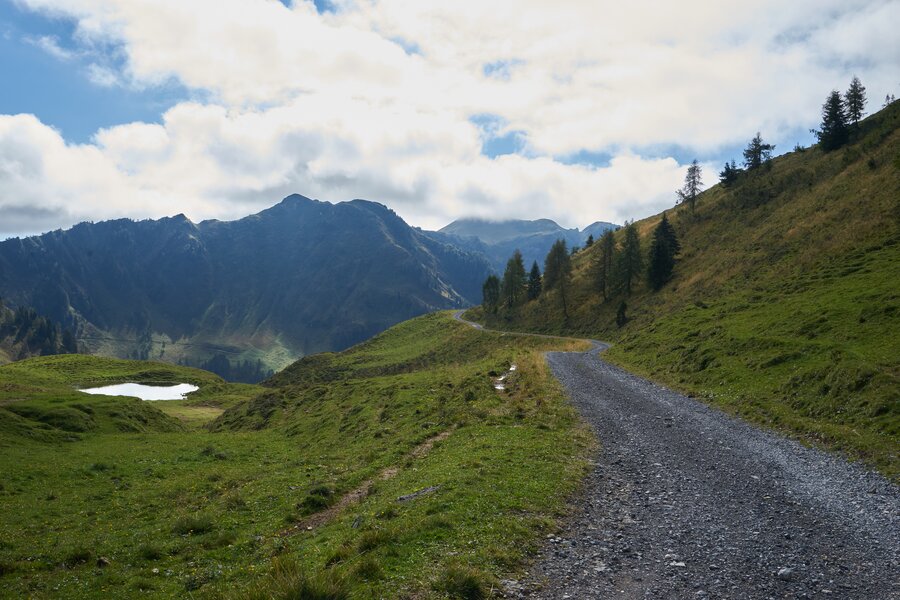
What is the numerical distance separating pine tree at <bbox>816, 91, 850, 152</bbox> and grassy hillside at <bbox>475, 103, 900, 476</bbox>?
11.3 feet

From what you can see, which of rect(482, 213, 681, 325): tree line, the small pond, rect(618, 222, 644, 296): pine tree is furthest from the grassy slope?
the small pond

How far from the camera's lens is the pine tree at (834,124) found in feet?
339

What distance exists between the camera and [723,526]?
12930 mm

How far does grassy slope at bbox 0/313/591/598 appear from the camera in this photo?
463 inches

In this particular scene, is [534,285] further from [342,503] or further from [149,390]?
[342,503]

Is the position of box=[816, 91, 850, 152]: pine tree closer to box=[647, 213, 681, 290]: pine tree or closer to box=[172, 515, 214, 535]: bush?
box=[647, 213, 681, 290]: pine tree

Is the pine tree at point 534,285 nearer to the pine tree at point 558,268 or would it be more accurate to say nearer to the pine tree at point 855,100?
the pine tree at point 558,268

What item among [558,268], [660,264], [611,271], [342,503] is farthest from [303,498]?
[558,268]

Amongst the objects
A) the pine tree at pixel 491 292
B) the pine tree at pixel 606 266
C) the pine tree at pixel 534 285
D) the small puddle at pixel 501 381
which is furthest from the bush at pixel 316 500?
the pine tree at pixel 491 292

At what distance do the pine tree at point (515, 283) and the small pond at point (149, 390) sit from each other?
86606 mm

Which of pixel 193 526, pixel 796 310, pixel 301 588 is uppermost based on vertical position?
pixel 796 310

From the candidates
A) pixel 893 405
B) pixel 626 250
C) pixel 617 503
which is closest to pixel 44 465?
pixel 617 503

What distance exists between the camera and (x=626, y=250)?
97500 mm

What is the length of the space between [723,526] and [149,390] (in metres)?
133
